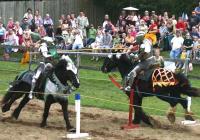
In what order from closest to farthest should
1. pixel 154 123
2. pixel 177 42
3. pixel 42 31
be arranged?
pixel 154 123 → pixel 177 42 → pixel 42 31

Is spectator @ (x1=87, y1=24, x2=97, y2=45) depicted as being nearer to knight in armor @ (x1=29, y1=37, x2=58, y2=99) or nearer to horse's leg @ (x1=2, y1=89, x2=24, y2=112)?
horse's leg @ (x1=2, y1=89, x2=24, y2=112)

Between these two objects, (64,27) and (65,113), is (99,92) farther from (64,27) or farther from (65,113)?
(64,27)

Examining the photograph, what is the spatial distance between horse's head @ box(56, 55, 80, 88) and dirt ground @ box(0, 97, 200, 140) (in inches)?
44.9

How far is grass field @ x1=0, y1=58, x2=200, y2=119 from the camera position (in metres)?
17.0

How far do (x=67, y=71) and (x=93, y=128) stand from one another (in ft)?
5.22

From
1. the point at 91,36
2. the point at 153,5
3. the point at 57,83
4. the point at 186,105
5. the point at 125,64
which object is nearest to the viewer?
the point at 57,83

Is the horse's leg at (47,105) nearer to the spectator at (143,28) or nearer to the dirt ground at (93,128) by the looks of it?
the dirt ground at (93,128)

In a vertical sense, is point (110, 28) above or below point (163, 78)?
above

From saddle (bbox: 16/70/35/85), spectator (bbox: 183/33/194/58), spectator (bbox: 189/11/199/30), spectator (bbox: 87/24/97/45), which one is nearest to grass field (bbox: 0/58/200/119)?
spectator (bbox: 183/33/194/58)

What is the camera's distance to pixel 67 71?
1298 cm

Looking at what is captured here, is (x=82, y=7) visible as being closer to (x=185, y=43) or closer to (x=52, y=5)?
(x=52, y=5)

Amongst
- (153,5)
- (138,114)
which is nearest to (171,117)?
(138,114)

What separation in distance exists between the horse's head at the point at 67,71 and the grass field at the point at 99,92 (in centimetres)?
221

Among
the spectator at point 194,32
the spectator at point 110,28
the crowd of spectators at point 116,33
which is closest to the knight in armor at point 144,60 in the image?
the crowd of spectators at point 116,33
